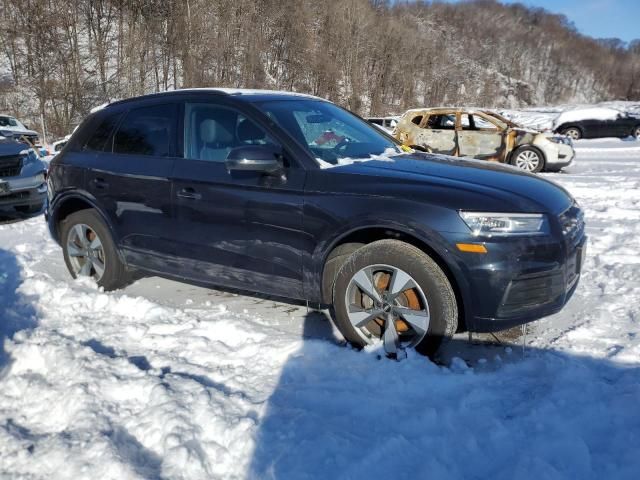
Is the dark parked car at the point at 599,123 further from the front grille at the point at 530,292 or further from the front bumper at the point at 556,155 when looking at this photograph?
the front grille at the point at 530,292

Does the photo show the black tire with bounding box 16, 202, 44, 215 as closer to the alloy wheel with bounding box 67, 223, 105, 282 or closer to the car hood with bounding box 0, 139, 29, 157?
the car hood with bounding box 0, 139, 29, 157

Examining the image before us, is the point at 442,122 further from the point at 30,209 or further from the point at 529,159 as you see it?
the point at 30,209

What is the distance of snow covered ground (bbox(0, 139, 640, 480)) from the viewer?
224 centimetres

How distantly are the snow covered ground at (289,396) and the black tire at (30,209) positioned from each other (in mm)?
3258

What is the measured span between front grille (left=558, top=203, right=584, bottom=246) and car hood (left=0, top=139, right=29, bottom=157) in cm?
687

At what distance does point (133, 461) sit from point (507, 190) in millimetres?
2476

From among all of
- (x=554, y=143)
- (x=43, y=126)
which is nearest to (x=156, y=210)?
(x=554, y=143)

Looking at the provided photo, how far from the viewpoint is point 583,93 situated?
10131 cm

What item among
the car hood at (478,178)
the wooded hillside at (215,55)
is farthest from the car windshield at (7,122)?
the car hood at (478,178)

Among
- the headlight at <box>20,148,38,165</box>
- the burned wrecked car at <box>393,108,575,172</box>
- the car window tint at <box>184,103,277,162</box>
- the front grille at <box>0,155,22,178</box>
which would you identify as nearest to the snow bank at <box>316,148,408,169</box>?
the car window tint at <box>184,103,277,162</box>

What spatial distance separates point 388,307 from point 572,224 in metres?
1.25

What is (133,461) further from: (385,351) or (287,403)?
(385,351)

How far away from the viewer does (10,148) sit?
7082 mm

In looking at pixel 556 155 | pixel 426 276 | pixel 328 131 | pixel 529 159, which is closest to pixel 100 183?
pixel 328 131
